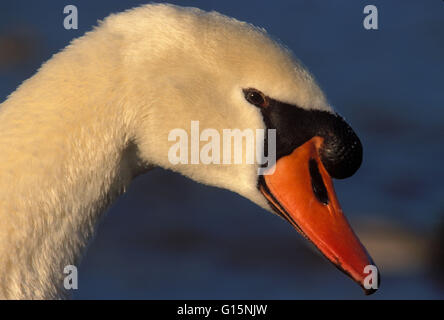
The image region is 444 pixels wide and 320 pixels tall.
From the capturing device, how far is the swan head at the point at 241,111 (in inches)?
155

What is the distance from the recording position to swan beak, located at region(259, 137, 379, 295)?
421cm

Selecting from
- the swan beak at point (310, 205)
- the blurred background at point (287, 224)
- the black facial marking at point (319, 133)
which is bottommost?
the swan beak at point (310, 205)

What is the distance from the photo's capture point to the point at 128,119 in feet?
12.9

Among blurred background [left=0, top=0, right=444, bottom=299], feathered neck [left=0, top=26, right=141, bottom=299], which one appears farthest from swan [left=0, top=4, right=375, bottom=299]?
blurred background [left=0, top=0, right=444, bottom=299]

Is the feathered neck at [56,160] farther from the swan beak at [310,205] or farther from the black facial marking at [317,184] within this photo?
the black facial marking at [317,184]

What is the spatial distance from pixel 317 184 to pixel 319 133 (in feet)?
0.84

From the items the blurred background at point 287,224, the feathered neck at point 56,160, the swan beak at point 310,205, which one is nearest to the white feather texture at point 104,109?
the feathered neck at point 56,160

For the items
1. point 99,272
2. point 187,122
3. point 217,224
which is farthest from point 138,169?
point 217,224

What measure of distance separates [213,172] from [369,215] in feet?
22.7

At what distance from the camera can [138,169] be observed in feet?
13.8

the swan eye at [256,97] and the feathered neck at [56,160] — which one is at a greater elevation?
the swan eye at [256,97]

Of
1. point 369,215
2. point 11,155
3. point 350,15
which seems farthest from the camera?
point 350,15

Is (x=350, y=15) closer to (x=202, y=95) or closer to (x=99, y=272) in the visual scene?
(x=99, y=272)
